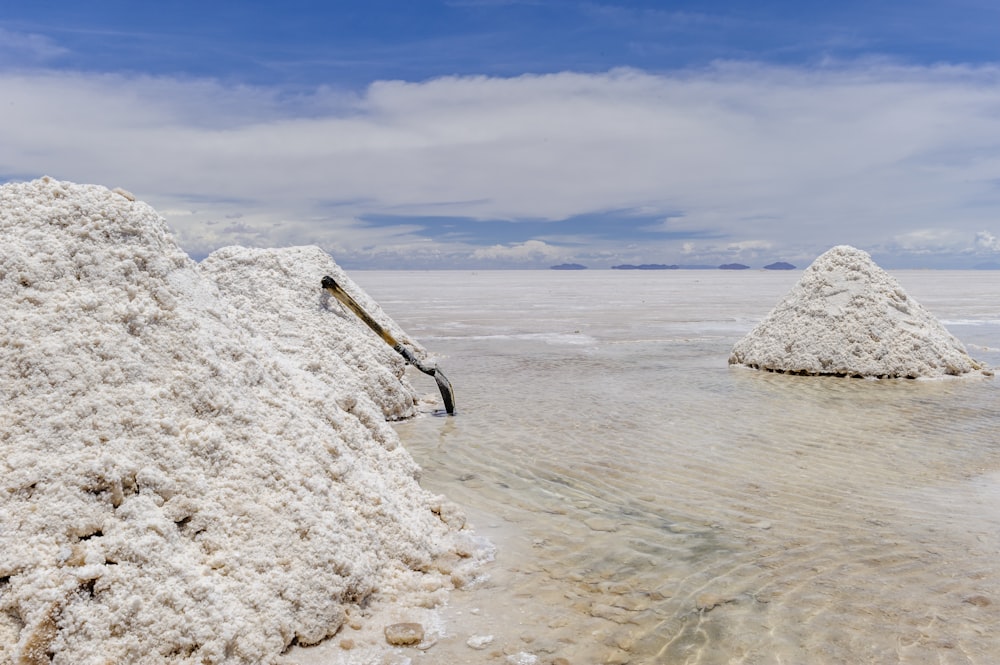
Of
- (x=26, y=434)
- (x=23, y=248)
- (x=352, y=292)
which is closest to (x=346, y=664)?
(x=26, y=434)

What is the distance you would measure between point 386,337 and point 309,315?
2.95ft

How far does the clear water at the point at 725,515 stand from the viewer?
141 inches

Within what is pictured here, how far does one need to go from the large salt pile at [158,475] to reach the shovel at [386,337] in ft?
11.7

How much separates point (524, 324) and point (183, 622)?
65.6 ft

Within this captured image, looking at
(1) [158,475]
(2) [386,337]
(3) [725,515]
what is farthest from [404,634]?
(2) [386,337]

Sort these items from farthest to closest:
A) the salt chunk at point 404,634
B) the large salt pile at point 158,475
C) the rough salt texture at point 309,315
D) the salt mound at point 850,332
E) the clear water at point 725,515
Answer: the salt mound at point 850,332
the rough salt texture at point 309,315
the clear water at point 725,515
the salt chunk at point 404,634
the large salt pile at point 158,475

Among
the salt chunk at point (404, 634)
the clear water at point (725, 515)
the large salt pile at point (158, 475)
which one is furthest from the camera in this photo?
the clear water at point (725, 515)

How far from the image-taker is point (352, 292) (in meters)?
9.66

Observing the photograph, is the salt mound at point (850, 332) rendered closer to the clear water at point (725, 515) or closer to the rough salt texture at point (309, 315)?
the clear water at point (725, 515)

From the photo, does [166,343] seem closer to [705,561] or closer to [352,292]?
[705,561]

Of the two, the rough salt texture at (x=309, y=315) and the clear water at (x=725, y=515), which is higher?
the rough salt texture at (x=309, y=315)

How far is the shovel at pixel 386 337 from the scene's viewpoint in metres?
8.51

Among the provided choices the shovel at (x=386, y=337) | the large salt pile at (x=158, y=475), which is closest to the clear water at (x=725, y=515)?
the shovel at (x=386, y=337)

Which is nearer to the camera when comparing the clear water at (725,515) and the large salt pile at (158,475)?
the large salt pile at (158,475)
